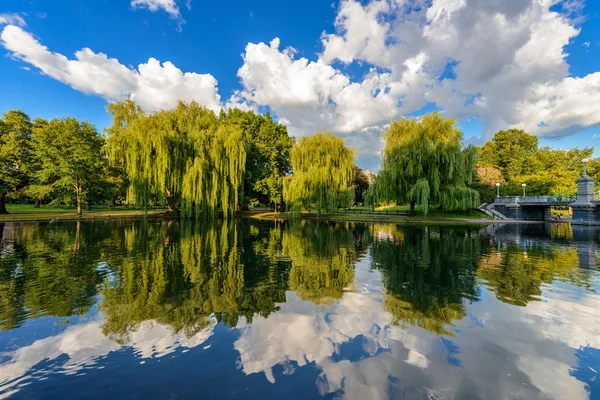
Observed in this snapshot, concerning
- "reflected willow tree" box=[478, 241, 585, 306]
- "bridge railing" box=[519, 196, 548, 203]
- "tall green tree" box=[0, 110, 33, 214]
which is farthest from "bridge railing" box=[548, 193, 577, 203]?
"tall green tree" box=[0, 110, 33, 214]

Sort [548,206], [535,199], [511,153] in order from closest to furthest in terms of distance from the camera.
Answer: [535,199], [548,206], [511,153]

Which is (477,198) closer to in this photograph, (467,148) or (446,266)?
(467,148)

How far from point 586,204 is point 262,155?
39.5m

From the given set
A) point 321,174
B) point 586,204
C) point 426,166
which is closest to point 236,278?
point 321,174

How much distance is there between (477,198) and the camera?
3281 cm

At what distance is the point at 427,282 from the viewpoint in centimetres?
928

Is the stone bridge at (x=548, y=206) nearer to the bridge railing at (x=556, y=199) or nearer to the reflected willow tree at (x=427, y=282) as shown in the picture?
the bridge railing at (x=556, y=199)

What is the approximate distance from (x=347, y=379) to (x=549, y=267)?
1149 centimetres

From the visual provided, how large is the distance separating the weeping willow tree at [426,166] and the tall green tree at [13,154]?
41.7 meters

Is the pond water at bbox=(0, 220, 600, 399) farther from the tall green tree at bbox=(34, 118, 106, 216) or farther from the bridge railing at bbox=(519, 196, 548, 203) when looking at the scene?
the bridge railing at bbox=(519, 196, 548, 203)

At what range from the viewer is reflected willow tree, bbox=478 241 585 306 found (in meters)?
8.44

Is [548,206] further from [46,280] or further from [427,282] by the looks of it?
[46,280]

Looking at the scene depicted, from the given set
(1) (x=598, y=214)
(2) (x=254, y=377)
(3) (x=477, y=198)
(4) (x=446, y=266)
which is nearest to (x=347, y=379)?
(2) (x=254, y=377)

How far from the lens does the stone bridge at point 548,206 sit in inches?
1282
